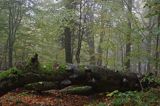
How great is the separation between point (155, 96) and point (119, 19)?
492 inches

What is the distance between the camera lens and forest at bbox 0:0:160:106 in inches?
379

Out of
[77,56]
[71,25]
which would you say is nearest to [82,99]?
[77,56]

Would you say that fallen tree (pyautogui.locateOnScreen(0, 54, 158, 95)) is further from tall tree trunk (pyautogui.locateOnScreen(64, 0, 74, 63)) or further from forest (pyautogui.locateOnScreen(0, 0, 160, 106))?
tall tree trunk (pyautogui.locateOnScreen(64, 0, 74, 63))

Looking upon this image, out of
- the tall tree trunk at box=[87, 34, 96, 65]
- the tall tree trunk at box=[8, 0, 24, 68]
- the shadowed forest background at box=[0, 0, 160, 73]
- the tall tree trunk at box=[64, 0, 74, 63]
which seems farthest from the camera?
the tall tree trunk at box=[87, 34, 96, 65]

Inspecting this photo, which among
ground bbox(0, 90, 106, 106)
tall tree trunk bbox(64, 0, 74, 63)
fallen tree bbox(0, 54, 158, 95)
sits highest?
tall tree trunk bbox(64, 0, 74, 63)

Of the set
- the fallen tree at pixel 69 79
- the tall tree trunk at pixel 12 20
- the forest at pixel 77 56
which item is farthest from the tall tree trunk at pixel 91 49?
the fallen tree at pixel 69 79

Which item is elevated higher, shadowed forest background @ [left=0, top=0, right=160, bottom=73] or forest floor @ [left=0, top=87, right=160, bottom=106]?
shadowed forest background @ [left=0, top=0, right=160, bottom=73]

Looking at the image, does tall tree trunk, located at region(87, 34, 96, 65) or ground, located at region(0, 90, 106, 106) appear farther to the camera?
tall tree trunk, located at region(87, 34, 96, 65)

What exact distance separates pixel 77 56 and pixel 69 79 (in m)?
11.2

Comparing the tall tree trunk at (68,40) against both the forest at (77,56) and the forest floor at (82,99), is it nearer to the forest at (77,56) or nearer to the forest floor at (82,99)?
the forest at (77,56)

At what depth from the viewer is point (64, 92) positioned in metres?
12.6

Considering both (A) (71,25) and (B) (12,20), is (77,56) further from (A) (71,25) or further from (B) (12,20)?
(B) (12,20)

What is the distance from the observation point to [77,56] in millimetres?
21438

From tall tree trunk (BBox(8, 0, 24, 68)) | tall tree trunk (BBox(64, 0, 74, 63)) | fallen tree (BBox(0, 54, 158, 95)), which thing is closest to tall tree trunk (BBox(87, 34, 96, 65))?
tall tree trunk (BBox(64, 0, 74, 63))
